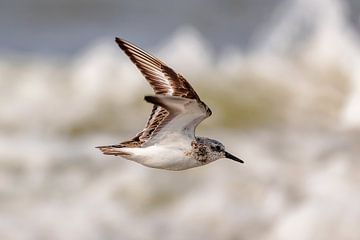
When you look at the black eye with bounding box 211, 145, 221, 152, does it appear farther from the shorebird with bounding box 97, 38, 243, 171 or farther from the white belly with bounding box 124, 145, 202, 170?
the white belly with bounding box 124, 145, 202, 170

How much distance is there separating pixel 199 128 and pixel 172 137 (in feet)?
20.6

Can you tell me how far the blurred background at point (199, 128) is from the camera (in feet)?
31.1

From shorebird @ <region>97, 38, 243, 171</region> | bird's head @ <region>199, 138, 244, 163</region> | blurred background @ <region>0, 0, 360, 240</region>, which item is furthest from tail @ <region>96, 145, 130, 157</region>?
blurred background @ <region>0, 0, 360, 240</region>

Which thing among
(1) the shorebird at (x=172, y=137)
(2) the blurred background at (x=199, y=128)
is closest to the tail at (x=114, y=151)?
(1) the shorebird at (x=172, y=137)

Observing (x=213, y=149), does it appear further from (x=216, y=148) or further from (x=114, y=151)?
(x=114, y=151)

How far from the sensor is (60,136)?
1154 cm

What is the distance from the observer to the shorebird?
520 cm

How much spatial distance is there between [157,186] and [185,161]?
5016 mm

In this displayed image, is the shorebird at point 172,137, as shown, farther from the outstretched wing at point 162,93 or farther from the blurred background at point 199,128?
the blurred background at point 199,128

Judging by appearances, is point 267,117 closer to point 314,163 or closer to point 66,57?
point 314,163

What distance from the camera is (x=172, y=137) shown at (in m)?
5.36

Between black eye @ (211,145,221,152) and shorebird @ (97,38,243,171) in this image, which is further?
black eye @ (211,145,221,152)

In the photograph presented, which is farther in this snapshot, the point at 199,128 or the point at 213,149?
the point at 199,128

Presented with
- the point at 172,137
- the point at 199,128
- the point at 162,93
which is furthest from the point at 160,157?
the point at 199,128
